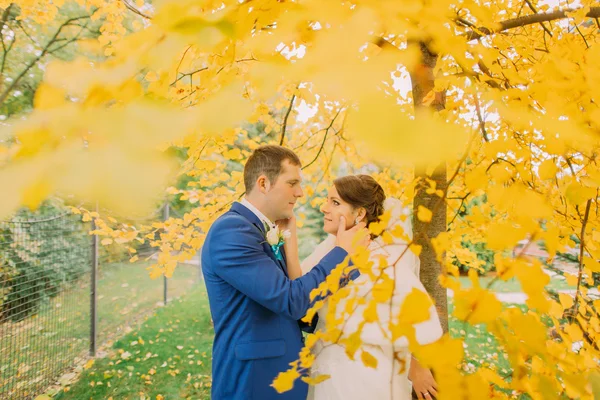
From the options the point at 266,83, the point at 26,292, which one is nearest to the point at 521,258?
the point at 266,83

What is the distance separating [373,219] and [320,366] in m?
0.85

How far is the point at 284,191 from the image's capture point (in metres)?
1.94

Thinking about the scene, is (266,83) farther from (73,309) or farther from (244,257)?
(73,309)

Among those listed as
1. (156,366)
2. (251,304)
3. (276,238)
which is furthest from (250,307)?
(156,366)

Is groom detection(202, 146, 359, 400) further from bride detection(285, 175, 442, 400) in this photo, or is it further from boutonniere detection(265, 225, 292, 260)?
bride detection(285, 175, 442, 400)

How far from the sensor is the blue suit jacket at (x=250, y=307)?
59.7 inches

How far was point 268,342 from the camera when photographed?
1.65 meters

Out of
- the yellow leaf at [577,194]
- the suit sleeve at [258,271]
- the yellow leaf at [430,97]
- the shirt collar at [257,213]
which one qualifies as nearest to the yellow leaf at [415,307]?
the yellow leaf at [577,194]

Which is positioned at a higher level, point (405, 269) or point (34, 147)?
point (34, 147)

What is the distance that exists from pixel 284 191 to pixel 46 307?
3.45 metres

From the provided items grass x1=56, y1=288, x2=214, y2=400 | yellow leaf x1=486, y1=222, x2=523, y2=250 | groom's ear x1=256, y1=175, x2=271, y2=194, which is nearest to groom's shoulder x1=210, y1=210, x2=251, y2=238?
groom's ear x1=256, y1=175, x2=271, y2=194

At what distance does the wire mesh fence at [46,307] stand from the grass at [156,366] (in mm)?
286

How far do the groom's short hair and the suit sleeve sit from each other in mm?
371

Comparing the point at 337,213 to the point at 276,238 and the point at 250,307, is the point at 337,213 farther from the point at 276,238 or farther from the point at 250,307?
the point at 250,307
